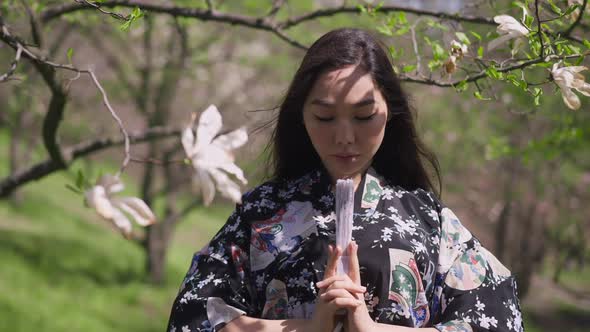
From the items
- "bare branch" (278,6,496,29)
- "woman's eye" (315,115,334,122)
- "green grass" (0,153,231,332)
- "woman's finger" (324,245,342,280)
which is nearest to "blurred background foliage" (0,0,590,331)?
"green grass" (0,153,231,332)

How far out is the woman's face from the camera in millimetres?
1974

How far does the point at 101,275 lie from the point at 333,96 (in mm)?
7373

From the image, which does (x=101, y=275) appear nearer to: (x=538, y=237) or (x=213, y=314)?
(x=538, y=237)

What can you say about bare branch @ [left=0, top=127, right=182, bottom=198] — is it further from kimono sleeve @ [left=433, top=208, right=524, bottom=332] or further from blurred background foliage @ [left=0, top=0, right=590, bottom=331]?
blurred background foliage @ [left=0, top=0, right=590, bottom=331]

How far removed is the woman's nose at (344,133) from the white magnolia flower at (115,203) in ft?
2.23

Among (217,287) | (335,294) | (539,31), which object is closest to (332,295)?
(335,294)

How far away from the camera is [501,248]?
1000 centimetres

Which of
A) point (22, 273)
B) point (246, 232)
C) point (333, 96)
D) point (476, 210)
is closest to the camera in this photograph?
point (333, 96)

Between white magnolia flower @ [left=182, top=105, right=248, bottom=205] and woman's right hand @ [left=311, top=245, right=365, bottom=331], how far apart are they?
0.43m

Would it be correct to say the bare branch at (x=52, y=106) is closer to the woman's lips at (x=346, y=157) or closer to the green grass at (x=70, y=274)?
the woman's lips at (x=346, y=157)

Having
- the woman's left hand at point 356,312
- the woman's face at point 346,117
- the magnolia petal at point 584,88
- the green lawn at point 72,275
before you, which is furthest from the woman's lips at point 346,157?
the green lawn at point 72,275

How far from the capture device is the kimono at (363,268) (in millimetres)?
1987

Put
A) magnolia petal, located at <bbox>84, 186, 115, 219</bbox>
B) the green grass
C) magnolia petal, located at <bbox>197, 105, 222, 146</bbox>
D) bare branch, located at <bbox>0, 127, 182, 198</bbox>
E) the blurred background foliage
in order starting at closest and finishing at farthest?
magnolia petal, located at <bbox>84, 186, 115, 219</bbox>, magnolia petal, located at <bbox>197, 105, 222, 146</bbox>, bare branch, located at <bbox>0, 127, 182, 198</bbox>, the green grass, the blurred background foliage

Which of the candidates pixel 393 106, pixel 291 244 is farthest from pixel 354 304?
pixel 393 106
